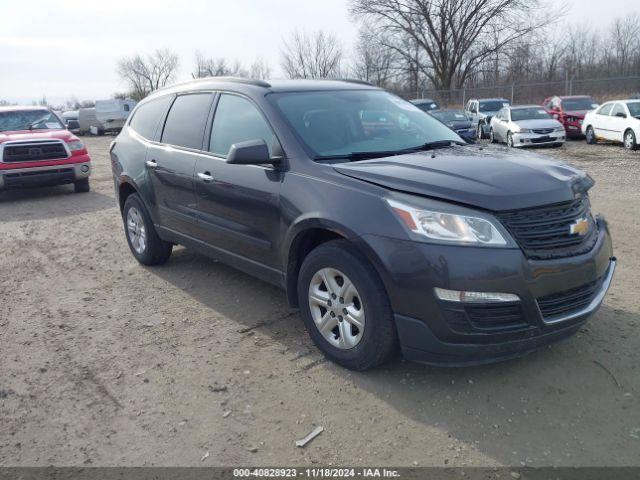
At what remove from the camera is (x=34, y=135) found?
11.1 m

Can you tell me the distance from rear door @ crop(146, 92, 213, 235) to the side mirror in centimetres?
109

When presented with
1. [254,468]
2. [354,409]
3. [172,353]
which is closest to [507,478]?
[354,409]

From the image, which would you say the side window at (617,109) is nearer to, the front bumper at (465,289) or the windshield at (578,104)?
the windshield at (578,104)

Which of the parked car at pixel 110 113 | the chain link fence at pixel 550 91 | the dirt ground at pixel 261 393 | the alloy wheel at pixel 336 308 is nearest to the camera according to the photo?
the dirt ground at pixel 261 393

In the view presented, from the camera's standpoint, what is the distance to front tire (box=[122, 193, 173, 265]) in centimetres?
589

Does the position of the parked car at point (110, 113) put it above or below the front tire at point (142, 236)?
above

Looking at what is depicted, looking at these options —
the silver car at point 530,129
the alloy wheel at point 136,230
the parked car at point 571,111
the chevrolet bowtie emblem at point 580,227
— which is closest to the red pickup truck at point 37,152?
the alloy wheel at point 136,230

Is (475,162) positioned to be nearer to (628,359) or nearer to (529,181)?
(529,181)

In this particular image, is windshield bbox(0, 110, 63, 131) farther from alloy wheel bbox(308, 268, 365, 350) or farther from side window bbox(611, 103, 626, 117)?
side window bbox(611, 103, 626, 117)

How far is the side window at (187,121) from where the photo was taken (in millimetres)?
4926

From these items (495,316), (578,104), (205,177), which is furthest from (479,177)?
(578,104)

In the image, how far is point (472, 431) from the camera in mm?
2980

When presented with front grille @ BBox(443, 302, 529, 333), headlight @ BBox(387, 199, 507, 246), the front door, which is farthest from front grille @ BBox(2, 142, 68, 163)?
front grille @ BBox(443, 302, 529, 333)

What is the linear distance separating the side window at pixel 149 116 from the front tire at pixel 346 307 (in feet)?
9.18
